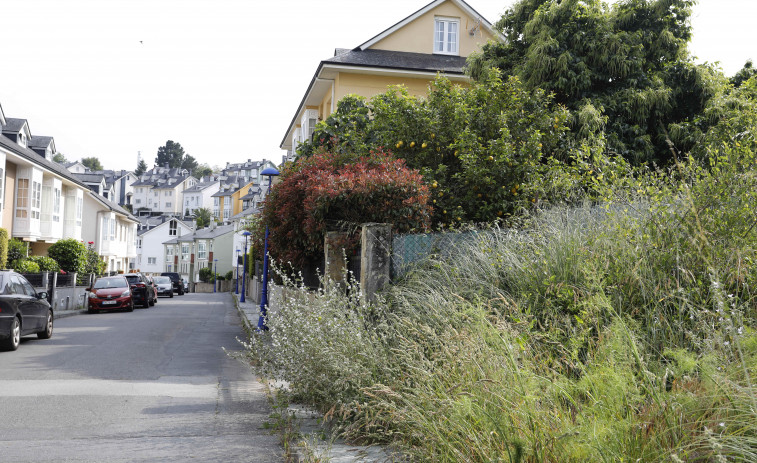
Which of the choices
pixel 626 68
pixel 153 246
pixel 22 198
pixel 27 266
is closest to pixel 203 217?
pixel 153 246

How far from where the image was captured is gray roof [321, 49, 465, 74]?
77.9 feet

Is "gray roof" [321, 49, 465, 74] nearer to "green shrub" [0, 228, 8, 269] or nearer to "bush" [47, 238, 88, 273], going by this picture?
"green shrub" [0, 228, 8, 269]

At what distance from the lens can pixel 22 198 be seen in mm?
32781

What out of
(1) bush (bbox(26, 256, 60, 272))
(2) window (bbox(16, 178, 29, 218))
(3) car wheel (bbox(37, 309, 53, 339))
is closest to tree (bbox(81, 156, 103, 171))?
(2) window (bbox(16, 178, 29, 218))

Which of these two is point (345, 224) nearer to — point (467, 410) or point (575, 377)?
point (575, 377)

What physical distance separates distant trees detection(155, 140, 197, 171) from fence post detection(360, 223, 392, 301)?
16440 cm

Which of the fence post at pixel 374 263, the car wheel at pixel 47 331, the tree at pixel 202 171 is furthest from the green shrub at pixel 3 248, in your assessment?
the tree at pixel 202 171

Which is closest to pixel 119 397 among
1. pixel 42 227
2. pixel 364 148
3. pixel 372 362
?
pixel 372 362

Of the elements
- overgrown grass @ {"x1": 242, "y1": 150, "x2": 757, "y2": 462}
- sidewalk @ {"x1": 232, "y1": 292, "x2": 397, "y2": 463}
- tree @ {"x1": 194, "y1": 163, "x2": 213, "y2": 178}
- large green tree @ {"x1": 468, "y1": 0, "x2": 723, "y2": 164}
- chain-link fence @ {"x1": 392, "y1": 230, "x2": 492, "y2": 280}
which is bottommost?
sidewalk @ {"x1": 232, "y1": 292, "x2": 397, "y2": 463}

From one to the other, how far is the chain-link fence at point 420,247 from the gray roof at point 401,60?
50.9 feet

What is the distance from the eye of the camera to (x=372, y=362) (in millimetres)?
5914

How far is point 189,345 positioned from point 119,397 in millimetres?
6704

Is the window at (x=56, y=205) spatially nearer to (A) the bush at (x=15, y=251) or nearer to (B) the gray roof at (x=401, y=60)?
(A) the bush at (x=15, y=251)

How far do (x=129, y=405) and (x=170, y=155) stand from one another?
16662 cm
